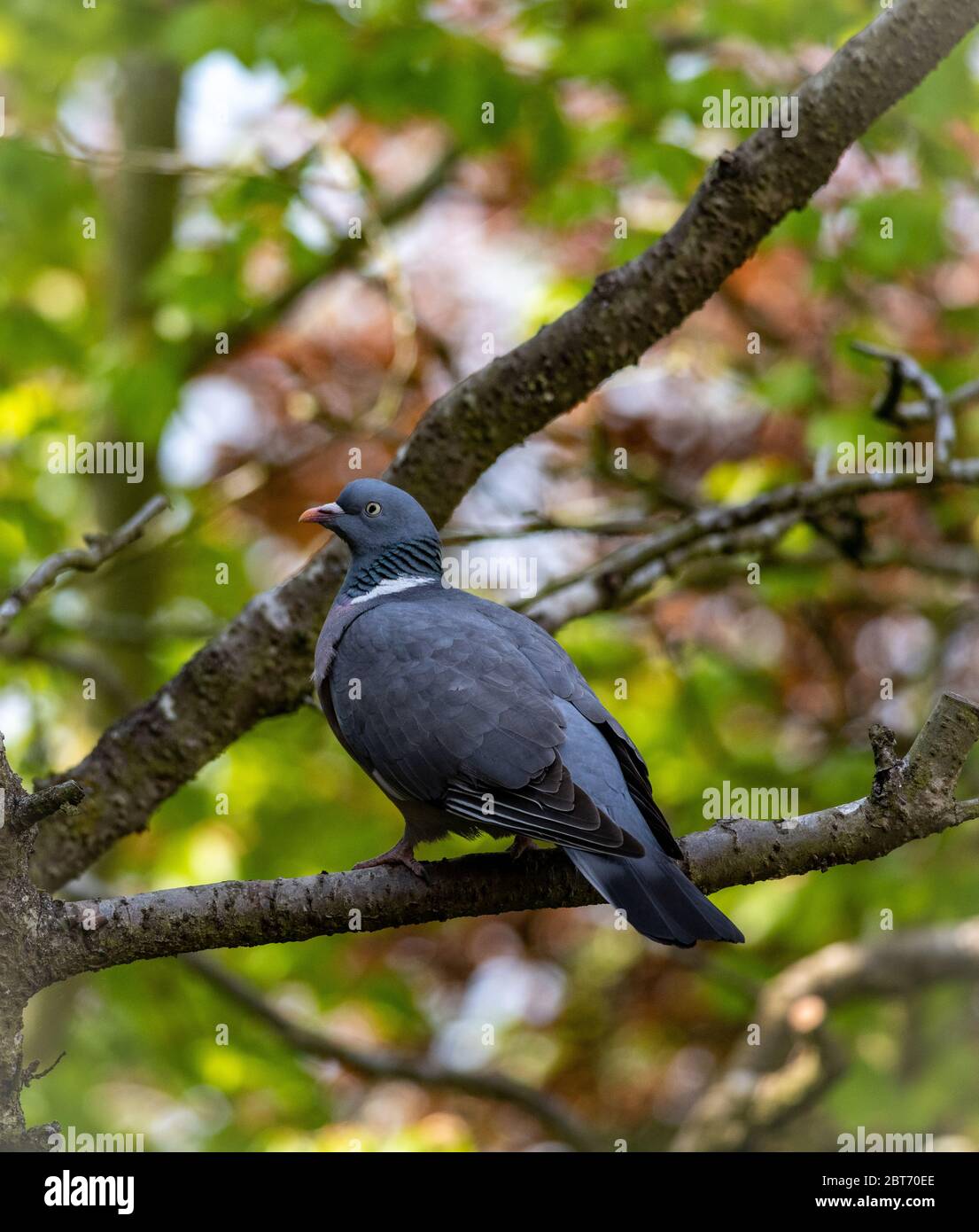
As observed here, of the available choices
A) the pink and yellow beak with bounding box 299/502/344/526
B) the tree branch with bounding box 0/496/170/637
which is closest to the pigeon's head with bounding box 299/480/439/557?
the pink and yellow beak with bounding box 299/502/344/526

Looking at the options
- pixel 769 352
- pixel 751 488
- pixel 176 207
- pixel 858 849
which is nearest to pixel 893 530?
pixel 769 352

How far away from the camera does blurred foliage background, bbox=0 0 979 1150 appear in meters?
6.25

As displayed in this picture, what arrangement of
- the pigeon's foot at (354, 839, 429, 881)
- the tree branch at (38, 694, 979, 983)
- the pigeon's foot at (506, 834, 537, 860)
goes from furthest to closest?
the pigeon's foot at (506, 834, 537, 860), the pigeon's foot at (354, 839, 429, 881), the tree branch at (38, 694, 979, 983)

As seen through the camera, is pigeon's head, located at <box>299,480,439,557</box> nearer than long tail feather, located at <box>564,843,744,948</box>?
No

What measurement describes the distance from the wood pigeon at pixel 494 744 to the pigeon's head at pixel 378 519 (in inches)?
11.1

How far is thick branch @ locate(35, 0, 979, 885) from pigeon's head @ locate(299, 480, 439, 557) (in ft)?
0.82

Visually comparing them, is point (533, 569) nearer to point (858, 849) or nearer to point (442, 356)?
point (442, 356)

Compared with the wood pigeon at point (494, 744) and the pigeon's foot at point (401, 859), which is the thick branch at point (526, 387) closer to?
the wood pigeon at point (494, 744)

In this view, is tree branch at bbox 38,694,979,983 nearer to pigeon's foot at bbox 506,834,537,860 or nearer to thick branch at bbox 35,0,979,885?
pigeon's foot at bbox 506,834,537,860

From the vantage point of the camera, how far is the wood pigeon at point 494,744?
10.1 ft

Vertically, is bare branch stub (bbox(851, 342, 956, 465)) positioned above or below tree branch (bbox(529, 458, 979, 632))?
above

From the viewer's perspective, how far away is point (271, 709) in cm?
445

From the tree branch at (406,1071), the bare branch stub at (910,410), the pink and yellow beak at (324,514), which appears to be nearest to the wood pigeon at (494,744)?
the pink and yellow beak at (324,514)

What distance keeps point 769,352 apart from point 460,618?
5.02m
